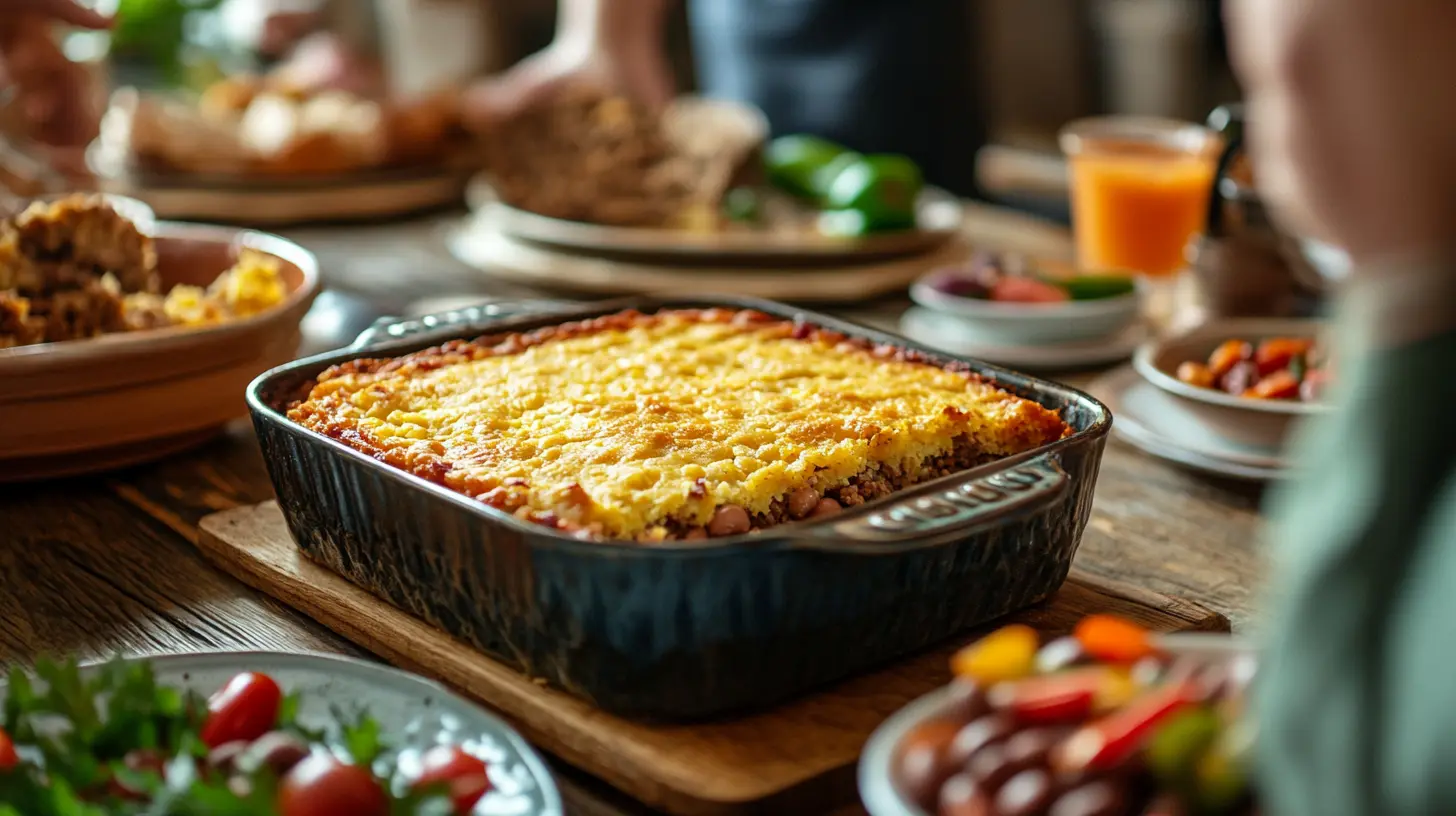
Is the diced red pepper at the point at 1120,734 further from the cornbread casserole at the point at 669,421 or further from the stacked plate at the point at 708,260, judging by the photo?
the stacked plate at the point at 708,260

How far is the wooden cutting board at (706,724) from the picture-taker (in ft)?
3.92

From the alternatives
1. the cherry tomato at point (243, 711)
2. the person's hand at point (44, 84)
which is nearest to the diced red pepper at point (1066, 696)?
the cherry tomato at point (243, 711)

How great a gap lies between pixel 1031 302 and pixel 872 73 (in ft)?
6.05

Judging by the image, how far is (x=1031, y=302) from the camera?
2568 millimetres

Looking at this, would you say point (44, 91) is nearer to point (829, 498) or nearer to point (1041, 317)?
point (1041, 317)

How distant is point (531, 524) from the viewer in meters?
1.20

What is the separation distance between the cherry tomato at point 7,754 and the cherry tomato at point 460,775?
292mm

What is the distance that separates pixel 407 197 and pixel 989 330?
188cm

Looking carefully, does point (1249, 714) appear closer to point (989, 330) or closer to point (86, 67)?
point (989, 330)

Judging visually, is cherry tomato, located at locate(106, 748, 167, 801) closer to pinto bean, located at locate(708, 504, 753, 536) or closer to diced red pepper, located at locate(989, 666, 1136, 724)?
pinto bean, located at locate(708, 504, 753, 536)

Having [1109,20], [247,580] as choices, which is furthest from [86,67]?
[1109,20]

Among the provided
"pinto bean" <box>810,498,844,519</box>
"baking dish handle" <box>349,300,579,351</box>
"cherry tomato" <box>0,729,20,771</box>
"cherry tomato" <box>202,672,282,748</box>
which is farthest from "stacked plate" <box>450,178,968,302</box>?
"cherry tomato" <box>0,729,20,771</box>

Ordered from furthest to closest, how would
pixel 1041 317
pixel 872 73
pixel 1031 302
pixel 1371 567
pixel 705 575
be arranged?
pixel 872 73 < pixel 1031 302 < pixel 1041 317 < pixel 705 575 < pixel 1371 567

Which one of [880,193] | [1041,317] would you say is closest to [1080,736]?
[1041,317]
